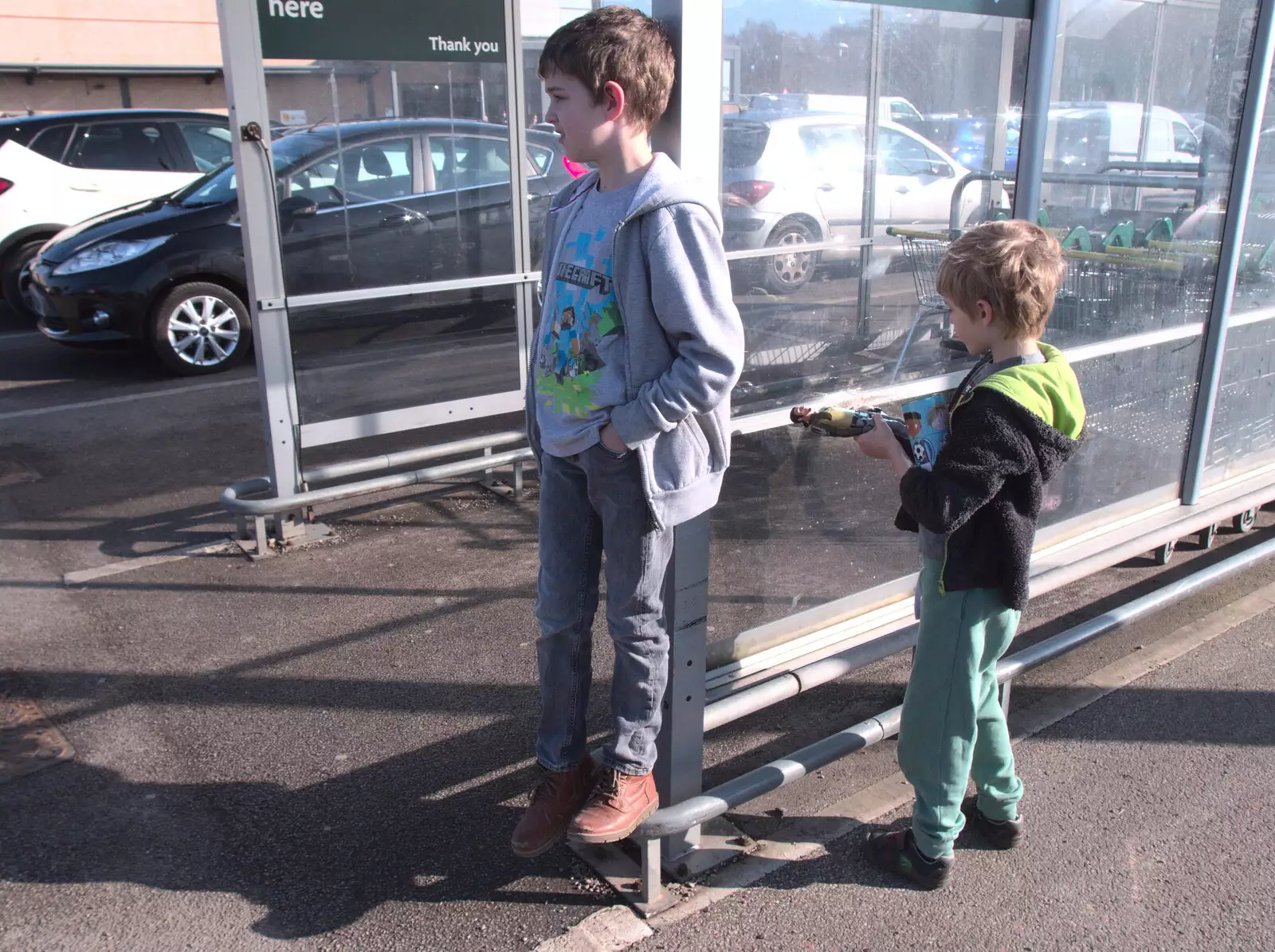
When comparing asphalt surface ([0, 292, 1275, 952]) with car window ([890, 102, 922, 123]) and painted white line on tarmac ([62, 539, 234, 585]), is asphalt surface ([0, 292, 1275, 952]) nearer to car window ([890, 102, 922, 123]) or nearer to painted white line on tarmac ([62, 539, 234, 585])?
painted white line on tarmac ([62, 539, 234, 585])

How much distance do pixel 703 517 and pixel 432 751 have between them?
136 centimetres

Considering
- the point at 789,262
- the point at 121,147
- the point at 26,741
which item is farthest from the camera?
the point at 121,147

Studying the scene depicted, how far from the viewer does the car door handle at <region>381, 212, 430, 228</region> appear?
526 cm

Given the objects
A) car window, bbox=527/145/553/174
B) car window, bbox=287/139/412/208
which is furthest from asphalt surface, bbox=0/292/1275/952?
car window, bbox=527/145/553/174

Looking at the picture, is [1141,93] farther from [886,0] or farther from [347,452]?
[347,452]

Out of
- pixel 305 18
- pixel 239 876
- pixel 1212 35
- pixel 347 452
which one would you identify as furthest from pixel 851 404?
pixel 347 452

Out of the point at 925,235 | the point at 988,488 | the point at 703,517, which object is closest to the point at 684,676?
the point at 703,517

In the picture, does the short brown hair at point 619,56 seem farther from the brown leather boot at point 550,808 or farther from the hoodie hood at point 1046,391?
the brown leather boot at point 550,808

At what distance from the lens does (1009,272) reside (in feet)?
7.64

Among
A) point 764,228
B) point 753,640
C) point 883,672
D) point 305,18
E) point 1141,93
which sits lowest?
point 883,672

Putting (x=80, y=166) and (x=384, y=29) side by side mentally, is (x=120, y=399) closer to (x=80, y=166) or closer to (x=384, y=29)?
(x=384, y=29)

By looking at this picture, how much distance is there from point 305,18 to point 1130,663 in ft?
13.4

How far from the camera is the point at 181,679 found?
3.80 meters

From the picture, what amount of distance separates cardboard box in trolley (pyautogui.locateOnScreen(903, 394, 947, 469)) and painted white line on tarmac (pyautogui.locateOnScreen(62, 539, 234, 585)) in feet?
Result: 11.5
